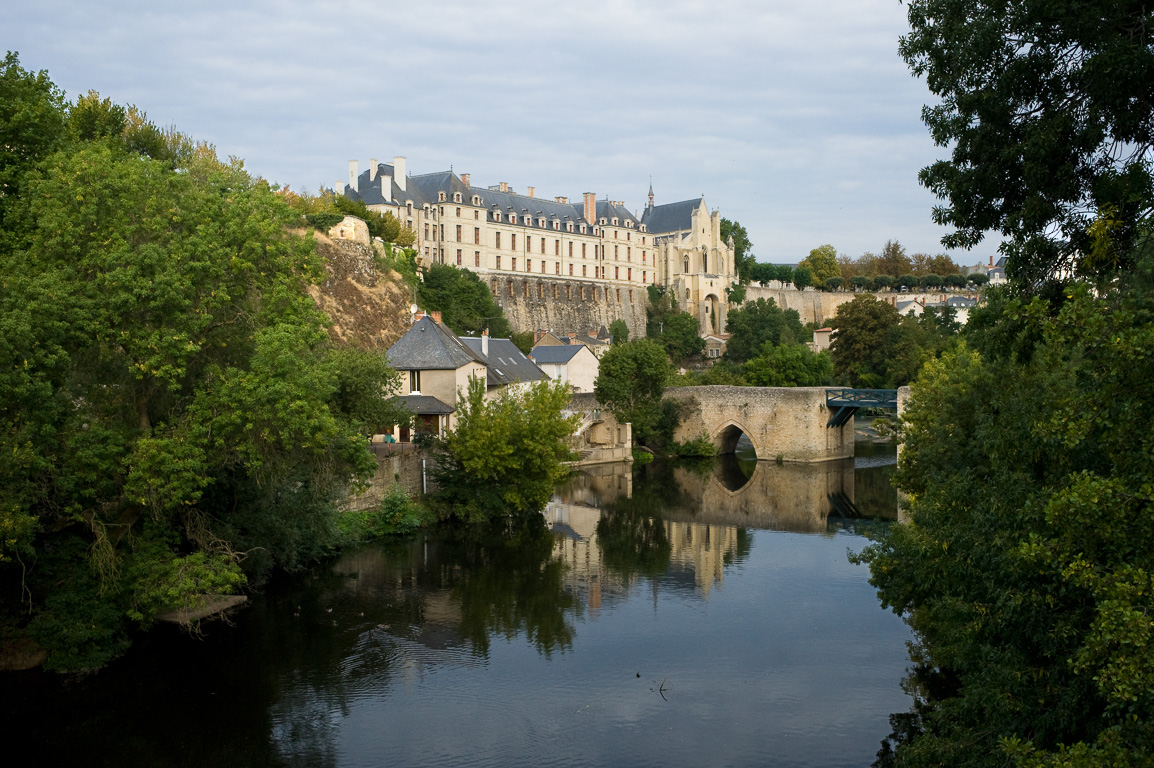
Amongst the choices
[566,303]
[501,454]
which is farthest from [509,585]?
[566,303]

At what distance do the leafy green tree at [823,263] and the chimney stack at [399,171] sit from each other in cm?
4732

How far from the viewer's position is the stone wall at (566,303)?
62625 mm

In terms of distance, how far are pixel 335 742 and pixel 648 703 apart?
4.45 meters

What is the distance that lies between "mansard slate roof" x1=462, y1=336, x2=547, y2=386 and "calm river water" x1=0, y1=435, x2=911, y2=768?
1235 centimetres

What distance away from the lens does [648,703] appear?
14.2m

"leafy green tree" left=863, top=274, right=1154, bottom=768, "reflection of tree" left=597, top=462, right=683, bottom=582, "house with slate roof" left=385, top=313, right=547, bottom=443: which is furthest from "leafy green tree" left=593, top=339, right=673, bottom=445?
"leafy green tree" left=863, top=274, right=1154, bottom=768

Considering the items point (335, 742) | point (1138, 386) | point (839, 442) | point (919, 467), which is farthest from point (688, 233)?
point (1138, 386)

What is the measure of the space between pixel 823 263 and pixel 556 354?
53.8 metres

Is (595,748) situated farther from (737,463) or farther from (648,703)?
(737,463)

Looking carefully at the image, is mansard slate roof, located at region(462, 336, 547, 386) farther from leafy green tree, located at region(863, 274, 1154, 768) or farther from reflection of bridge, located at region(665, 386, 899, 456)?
leafy green tree, located at region(863, 274, 1154, 768)

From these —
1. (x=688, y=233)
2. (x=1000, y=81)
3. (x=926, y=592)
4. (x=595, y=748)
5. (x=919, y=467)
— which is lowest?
(x=595, y=748)

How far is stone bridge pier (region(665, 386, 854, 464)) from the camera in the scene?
1596 inches

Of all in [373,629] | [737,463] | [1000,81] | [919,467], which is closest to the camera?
[1000,81]

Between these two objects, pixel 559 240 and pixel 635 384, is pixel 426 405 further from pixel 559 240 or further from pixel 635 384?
pixel 559 240
